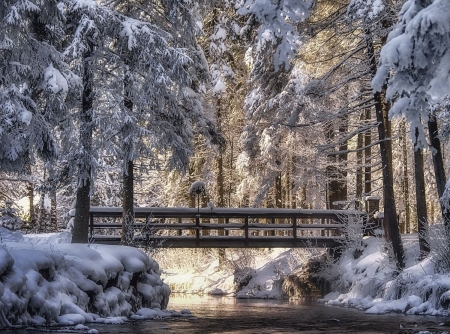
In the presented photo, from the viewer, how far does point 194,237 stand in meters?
20.7

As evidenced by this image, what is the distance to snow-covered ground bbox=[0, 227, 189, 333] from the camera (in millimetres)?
9289

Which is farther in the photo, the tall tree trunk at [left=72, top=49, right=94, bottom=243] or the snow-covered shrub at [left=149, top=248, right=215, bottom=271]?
the snow-covered shrub at [left=149, top=248, right=215, bottom=271]

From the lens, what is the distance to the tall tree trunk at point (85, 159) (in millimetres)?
15196

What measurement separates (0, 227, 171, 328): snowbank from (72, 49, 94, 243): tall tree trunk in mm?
2277

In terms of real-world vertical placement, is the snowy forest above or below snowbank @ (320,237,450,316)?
above

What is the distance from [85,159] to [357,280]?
8947 millimetres

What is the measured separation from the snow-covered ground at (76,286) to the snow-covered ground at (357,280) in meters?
2.67

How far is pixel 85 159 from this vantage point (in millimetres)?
15180

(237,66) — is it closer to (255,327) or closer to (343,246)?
(343,246)

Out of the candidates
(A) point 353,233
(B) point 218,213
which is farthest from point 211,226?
(A) point 353,233

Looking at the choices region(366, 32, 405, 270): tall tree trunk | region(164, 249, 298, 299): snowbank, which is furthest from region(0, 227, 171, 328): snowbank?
region(164, 249, 298, 299): snowbank

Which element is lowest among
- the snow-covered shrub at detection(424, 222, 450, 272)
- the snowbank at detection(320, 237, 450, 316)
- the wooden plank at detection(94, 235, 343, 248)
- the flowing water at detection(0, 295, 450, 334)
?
the flowing water at detection(0, 295, 450, 334)

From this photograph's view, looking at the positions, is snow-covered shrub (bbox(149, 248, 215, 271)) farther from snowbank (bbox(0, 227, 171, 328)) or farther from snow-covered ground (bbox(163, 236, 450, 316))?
snowbank (bbox(0, 227, 171, 328))

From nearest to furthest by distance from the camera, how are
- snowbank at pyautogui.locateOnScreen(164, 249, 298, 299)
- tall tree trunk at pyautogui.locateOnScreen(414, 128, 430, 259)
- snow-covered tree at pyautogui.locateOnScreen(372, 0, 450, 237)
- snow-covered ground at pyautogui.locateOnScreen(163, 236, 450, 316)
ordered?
snow-covered tree at pyautogui.locateOnScreen(372, 0, 450, 237) < snow-covered ground at pyautogui.locateOnScreen(163, 236, 450, 316) < tall tree trunk at pyautogui.locateOnScreen(414, 128, 430, 259) < snowbank at pyautogui.locateOnScreen(164, 249, 298, 299)
